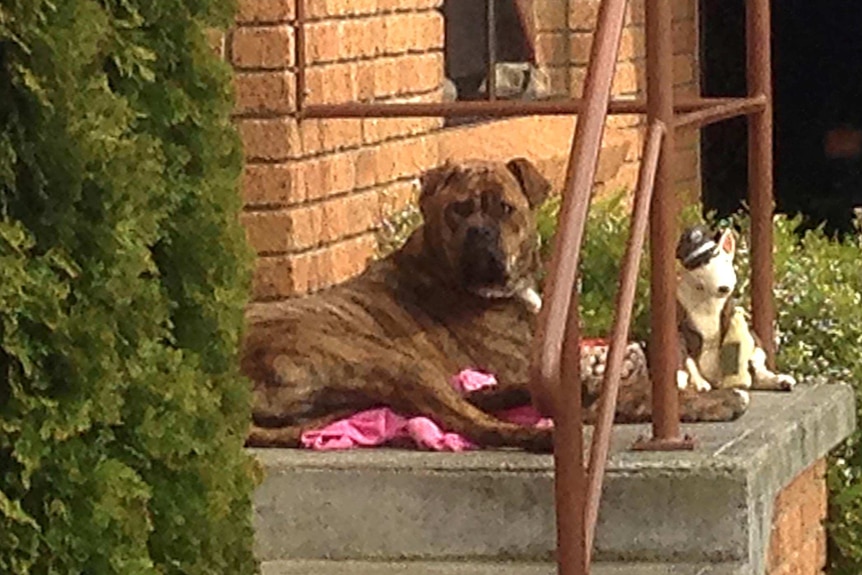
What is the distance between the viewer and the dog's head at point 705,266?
19.7 ft

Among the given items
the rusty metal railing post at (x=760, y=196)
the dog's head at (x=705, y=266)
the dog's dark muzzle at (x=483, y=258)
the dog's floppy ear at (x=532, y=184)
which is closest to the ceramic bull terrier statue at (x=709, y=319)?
the dog's head at (x=705, y=266)

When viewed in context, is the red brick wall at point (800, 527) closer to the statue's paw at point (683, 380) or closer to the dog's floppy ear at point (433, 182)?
the statue's paw at point (683, 380)

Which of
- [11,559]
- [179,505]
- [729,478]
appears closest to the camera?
[11,559]

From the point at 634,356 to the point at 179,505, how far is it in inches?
78.5

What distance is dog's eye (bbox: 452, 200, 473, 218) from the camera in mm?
5926

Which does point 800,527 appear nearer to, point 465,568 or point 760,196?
point 760,196

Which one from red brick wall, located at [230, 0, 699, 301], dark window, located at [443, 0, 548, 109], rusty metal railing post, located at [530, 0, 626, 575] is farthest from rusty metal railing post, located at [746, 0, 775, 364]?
rusty metal railing post, located at [530, 0, 626, 575]

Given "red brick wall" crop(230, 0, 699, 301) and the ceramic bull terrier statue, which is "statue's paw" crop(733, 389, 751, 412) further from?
"red brick wall" crop(230, 0, 699, 301)

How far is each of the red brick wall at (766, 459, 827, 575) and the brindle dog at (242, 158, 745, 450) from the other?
333 millimetres

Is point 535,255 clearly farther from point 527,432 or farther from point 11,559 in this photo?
point 11,559

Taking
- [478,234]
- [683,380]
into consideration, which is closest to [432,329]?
[478,234]

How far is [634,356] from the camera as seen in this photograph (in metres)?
5.90

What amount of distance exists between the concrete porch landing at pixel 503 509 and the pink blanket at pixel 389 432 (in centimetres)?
8

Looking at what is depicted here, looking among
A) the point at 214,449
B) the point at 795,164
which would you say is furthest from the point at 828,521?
the point at 795,164
